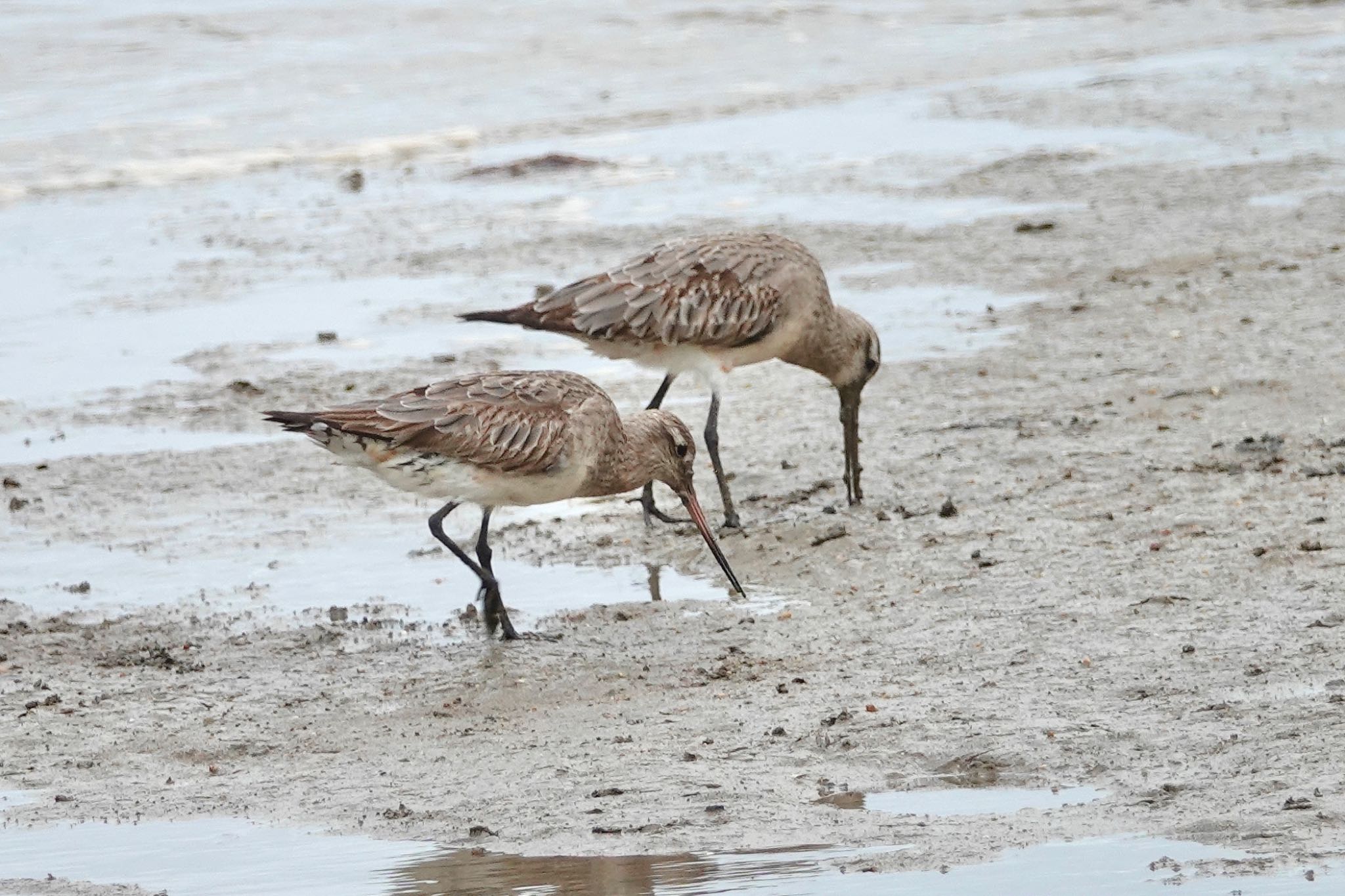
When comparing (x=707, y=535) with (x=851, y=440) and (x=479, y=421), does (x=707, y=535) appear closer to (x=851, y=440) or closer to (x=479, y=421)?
(x=479, y=421)

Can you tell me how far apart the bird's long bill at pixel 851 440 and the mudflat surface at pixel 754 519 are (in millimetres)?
85

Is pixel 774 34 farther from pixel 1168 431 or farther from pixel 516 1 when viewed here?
pixel 1168 431

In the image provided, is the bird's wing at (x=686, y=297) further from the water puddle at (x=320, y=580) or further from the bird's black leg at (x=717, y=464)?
the water puddle at (x=320, y=580)

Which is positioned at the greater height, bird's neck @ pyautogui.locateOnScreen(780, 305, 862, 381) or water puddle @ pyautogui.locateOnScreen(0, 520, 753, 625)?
bird's neck @ pyautogui.locateOnScreen(780, 305, 862, 381)

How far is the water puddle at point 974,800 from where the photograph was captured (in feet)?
15.6

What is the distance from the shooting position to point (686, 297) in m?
8.39

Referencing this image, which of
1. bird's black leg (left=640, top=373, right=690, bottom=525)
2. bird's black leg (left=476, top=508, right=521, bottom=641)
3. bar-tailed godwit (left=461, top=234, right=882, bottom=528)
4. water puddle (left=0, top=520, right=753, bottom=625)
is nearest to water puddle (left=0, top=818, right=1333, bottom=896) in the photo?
bird's black leg (left=476, top=508, right=521, bottom=641)

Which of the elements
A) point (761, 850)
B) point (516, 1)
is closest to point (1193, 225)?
point (761, 850)

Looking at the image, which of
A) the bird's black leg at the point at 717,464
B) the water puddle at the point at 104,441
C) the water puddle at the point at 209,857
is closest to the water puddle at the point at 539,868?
the water puddle at the point at 209,857

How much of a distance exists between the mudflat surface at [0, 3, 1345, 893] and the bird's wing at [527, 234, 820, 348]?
0.74 meters

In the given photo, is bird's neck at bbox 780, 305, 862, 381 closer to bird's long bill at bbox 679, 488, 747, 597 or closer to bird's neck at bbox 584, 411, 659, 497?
bird's long bill at bbox 679, 488, 747, 597

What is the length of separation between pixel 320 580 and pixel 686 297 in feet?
6.99

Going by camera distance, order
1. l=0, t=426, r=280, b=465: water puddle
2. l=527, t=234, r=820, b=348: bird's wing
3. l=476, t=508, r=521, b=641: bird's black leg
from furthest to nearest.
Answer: l=0, t=426, r=280, b=465: water puddle, l=527, t=234, r=820, b=348: bird's wing, l=476, t=508, r=521, b=641: bird's black leg

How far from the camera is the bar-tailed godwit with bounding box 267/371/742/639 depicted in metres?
6.69
